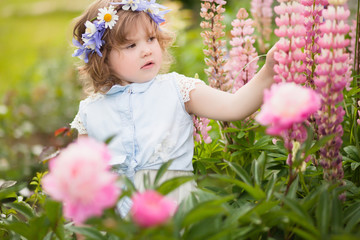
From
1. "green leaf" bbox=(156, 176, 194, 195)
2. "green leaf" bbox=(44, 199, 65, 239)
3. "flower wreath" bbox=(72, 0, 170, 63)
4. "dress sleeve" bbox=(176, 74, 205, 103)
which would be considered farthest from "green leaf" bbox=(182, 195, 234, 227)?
"flower wreath" bbox=(72, 0, 170, 63)

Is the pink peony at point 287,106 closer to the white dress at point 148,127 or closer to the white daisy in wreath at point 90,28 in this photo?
the white dress at point 148,127

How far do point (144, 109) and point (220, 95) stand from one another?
1.04ft

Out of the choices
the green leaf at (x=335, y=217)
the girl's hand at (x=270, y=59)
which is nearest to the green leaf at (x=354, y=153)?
the girl's hand at (x=270, y=59)

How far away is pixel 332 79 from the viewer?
1.34 meters

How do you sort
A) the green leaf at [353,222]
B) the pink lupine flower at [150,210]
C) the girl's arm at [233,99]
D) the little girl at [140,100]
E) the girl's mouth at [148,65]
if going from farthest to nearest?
the girl's mouth at [148,65] < the little girl at [140,100] < the girl's arm at [233,99] < the green leaf at [353,222] < the pink lupine flower at [150,210]

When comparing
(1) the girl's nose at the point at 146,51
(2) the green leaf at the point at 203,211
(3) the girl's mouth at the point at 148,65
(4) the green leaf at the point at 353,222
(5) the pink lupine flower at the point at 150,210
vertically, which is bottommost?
(4) the green leaf at the point at 353,222

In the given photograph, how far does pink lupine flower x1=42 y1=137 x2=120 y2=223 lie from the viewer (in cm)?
90

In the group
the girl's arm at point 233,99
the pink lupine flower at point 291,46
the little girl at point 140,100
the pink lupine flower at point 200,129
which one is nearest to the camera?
the pink lupine flower at point 291,46

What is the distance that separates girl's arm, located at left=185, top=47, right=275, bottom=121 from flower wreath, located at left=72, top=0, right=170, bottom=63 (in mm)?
422

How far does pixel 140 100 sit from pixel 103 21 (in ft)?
1.23

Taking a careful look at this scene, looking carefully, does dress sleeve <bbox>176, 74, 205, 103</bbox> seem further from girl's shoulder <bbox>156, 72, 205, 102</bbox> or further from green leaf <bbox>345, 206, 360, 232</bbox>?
green leaf <bbox>345, 206, 360, 232</bbox>

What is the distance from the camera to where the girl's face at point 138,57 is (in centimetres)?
196

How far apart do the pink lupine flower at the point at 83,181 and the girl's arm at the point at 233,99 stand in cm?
90

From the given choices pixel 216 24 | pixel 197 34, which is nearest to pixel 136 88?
pixel 216 24
